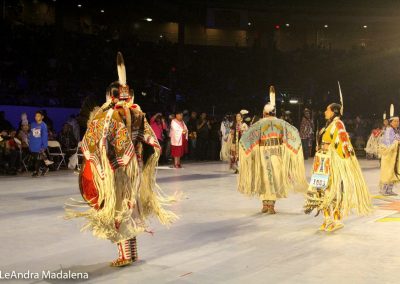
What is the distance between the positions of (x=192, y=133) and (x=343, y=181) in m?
11.4

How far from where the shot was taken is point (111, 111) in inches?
211

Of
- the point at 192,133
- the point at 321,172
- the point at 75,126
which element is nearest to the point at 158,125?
the point at 192,133

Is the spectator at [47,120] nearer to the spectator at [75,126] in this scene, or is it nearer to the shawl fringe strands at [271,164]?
the spectator at [75,126]

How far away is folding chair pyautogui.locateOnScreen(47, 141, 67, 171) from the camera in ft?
48.3

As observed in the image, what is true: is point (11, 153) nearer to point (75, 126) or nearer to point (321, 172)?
point (75, 126)

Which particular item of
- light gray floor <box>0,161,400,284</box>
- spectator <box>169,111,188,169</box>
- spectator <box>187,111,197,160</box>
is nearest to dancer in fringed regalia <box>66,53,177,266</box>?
light gray floor <box>0,161,400,284</box>

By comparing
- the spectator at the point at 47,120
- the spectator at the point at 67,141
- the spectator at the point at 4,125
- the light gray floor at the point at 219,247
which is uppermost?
the spectator at the point at 47,120

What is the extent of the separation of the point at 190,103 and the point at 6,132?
36.1ft

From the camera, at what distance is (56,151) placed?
606 inches

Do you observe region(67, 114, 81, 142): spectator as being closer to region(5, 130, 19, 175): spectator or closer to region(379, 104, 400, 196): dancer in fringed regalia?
region(5, 130, 19, 175): spectator

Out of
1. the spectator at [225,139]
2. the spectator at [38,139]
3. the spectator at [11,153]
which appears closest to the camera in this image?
the spectator at [38,139]

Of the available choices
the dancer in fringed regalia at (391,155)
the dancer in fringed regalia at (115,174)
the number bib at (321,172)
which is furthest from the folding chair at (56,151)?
the dancer in fringed regalia at (115,174)

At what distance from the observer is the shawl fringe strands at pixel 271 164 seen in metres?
8.41

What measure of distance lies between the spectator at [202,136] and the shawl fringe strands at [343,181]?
12.0 m
